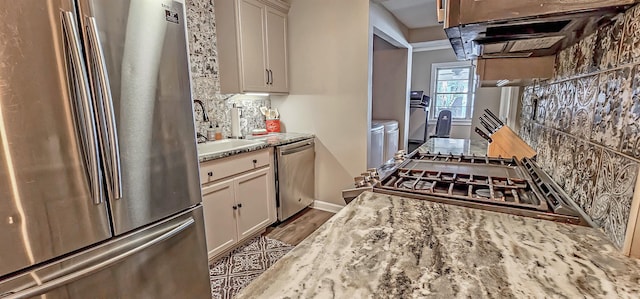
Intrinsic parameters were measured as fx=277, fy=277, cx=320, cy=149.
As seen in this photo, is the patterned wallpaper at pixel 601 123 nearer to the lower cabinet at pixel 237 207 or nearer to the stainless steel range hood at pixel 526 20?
the stainless steel range hood at pixel 526 20

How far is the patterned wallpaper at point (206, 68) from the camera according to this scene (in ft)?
8.19

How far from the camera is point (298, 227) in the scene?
281cm

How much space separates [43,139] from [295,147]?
2.05 m

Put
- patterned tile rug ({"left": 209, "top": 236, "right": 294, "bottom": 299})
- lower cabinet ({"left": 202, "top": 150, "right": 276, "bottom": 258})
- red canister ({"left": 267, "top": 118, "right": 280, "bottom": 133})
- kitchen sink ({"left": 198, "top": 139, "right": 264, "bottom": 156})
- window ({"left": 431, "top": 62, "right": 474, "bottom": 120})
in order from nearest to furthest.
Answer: patterned tile rug ({"left": 209, "top": 236, "right": 294, "bottom": 299})
lower cabinet ({"left": 202, "top": 150, "right": 276, "bottom": 258})
kitchen sink ({"left": 198, "top": 139, "right": 264, "bottom": 156})
red canister ({"left": 267, "top": 118, "right": 280, "bottom": 133})
window ({"left": 431, "top": 62, "right": 474, "bottom": 120})

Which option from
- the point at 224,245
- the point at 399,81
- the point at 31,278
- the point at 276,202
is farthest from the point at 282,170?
the point at 399,81

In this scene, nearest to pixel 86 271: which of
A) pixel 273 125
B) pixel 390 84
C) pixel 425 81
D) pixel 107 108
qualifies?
pixel 107 108

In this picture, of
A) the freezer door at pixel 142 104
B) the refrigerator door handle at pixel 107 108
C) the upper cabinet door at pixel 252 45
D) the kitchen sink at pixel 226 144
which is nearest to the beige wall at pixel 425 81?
the upper cabinet door at pixel 252 45

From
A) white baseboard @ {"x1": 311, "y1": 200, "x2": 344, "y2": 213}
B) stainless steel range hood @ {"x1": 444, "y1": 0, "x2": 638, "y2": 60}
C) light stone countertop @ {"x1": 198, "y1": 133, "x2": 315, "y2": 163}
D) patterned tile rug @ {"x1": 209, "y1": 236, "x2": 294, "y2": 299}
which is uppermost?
stainless steel range hood @ {"x1": 444, "y1": 0, "x2": 638, "y2": 60}

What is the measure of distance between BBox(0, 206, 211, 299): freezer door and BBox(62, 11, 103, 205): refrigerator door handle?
243 mm

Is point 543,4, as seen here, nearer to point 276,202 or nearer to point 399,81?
point 276,202

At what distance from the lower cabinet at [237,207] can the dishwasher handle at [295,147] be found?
21 cm

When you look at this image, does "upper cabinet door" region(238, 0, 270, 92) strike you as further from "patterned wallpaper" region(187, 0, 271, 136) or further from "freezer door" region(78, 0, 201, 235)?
"freezer door" region(78, 0, 201, 235)

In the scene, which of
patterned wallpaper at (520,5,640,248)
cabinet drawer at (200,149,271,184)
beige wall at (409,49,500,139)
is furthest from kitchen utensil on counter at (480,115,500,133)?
beige wall at (409,49,500,139)

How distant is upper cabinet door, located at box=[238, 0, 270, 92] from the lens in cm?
259
